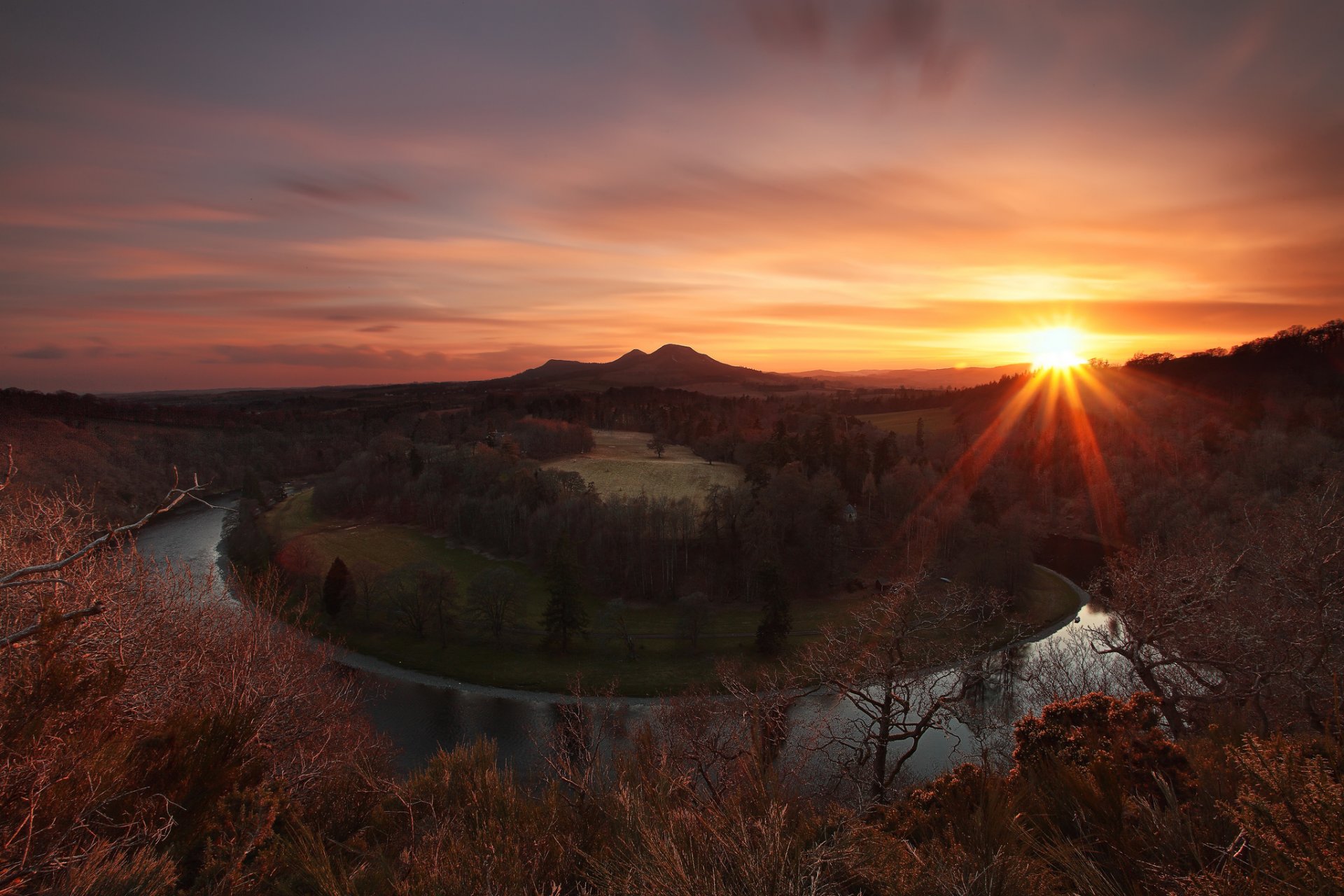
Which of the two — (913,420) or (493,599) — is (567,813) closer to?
(493,599)

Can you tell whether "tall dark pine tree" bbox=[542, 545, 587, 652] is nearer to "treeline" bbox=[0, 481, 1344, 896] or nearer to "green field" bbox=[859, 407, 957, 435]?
"treeline" bbox=[0, 481, 1344, 896]

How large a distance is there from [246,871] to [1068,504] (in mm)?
62338

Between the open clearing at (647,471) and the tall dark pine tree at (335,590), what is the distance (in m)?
21.2

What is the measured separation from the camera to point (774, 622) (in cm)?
3231

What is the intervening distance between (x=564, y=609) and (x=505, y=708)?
6.60 m

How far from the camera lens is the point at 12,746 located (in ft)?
15.1

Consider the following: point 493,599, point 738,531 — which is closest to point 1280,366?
point 738,531

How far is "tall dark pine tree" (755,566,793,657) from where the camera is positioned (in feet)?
106

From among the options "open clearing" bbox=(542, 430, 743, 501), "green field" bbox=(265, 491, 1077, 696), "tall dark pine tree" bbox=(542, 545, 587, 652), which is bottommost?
"green field" bbox=(265, 491, 1077, 696)

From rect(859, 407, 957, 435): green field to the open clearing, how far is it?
28465 millimetres

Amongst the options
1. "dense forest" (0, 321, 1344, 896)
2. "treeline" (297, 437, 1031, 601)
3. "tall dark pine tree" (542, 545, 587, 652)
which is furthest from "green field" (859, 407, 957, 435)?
"tall dark pine tree" (542, 545, 587, 652)

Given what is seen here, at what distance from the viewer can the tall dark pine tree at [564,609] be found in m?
33.5

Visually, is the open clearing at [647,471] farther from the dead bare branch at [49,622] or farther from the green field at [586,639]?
the dead bare branch at [49,622]

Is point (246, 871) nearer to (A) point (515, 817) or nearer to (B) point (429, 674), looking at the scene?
(A) point (515, 817)
